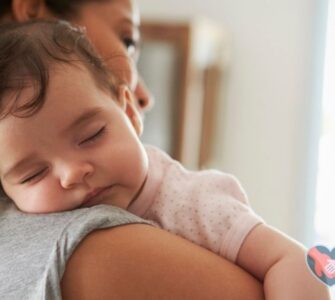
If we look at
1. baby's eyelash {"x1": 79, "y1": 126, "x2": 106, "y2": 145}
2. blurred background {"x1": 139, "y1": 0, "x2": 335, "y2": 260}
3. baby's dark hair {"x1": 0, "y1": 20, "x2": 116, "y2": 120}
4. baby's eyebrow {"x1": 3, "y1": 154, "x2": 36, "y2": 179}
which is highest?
baby's dark hair {"x1": 0, "y1": 20, "x2": 116, "y2": 120}

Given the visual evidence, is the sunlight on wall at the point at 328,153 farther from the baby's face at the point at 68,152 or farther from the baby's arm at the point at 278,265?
the baby's face at the point at 68,152

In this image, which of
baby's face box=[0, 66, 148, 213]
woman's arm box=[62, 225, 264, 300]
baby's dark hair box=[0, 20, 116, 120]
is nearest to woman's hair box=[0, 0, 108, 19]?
baby's dark hair box=[0, 20, 116, 120]

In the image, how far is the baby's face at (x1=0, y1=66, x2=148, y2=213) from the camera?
65 centimetres

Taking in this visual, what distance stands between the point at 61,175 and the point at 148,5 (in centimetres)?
172

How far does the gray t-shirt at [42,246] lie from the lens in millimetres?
525

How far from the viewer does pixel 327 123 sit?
3.46ft

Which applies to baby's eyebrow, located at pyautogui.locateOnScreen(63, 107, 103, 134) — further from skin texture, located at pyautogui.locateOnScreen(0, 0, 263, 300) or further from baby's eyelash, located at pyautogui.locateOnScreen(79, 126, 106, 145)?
skin texture, located at pyautogui.locateOnScreen(0, 0, 263, 300)

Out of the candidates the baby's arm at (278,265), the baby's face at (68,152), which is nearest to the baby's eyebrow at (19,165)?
the baby's face at (68,152)

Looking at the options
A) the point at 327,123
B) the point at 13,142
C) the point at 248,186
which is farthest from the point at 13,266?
the point at 248,186

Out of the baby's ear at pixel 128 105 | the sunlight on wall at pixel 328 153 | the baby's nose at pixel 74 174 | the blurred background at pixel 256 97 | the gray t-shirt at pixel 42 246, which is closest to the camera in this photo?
the gray t-shirt at pixel 42 246

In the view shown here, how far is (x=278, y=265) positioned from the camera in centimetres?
59

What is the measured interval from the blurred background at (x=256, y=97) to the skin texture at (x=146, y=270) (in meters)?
0.12

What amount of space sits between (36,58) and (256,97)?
3.45 feet

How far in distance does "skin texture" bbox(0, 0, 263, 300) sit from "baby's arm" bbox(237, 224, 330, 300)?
20 mm
